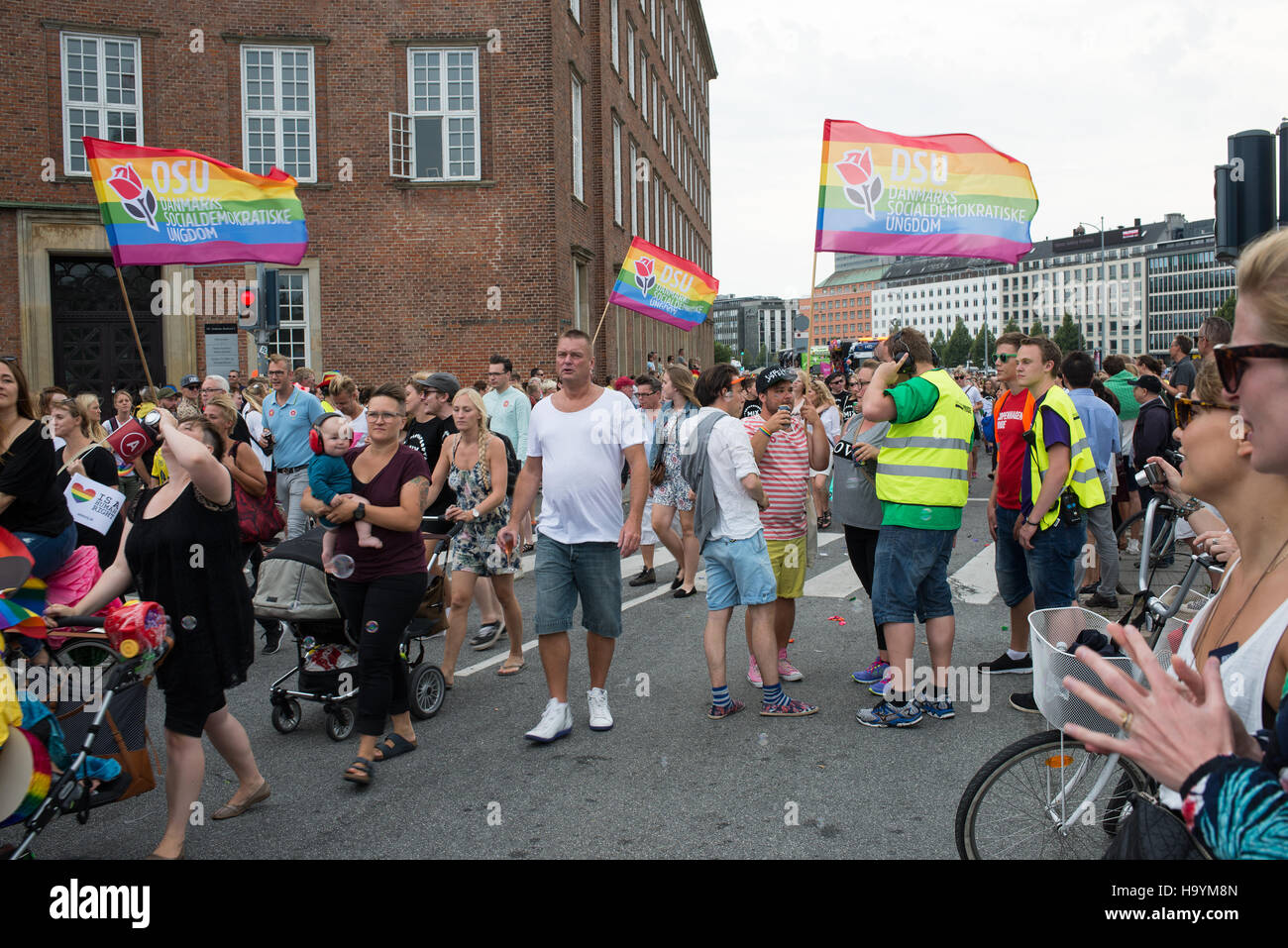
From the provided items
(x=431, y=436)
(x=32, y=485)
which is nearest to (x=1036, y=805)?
(x=32, y=485)

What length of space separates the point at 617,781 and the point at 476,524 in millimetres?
2618

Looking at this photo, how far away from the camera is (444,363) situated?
2181cm

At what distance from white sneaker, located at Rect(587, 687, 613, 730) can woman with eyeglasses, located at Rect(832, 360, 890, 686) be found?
1.79m

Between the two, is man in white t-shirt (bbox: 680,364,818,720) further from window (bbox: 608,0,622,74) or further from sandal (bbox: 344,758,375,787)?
window (bbox: 608,0,622,74)

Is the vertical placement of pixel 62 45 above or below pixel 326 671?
above

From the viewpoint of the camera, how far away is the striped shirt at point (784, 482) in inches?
261

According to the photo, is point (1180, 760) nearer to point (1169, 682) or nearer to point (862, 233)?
point (1169, 682)

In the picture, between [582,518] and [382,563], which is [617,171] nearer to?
[582,518]

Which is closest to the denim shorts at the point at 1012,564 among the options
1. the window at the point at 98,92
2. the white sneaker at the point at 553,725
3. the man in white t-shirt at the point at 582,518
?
the man in white t-shirt at the point at 582,518

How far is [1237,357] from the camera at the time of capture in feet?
5.30

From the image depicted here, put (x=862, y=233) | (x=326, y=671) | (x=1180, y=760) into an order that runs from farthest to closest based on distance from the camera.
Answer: (x=862, y=233) → (x=326, y=671) → (x=1180, y=760)

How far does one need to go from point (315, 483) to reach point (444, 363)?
16.4 metres

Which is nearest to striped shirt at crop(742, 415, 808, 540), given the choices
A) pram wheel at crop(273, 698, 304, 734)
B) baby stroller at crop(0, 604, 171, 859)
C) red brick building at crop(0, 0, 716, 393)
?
pram wheel at crop(273, 698, 304, 734)
